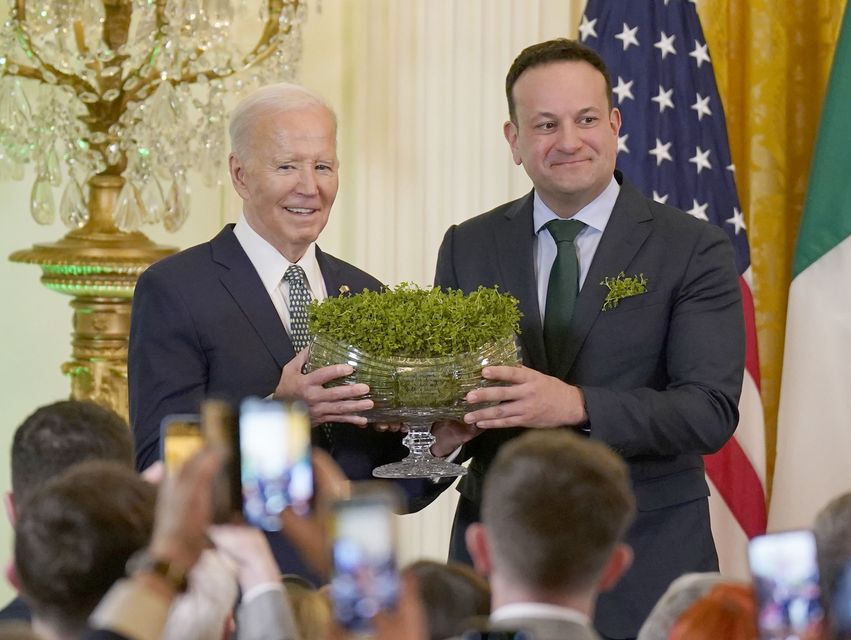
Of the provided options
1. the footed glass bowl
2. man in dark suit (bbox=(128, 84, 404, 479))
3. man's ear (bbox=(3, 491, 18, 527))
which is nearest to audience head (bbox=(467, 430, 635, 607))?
man's ear (bbox=(3, 491, 18, 527))

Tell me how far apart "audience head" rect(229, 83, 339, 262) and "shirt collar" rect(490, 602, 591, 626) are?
126 centimetres

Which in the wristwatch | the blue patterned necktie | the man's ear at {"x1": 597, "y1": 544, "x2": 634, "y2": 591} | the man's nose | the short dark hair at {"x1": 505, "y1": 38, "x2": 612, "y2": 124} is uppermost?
the short dark hair at {"x1": 505, "y1": 38, "x2": 612, "y2": 124}

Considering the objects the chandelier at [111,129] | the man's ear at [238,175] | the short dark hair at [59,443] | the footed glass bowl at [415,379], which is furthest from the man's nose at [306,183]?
the chandelier at [111,129]

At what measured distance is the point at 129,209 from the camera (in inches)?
163

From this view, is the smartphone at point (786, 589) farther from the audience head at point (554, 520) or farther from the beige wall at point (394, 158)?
the beige wall at point (394, 158)

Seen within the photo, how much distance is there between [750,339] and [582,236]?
55.9 inches

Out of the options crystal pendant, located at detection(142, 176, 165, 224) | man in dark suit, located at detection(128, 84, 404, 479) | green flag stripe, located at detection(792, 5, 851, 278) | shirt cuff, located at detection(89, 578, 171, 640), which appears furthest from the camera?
crystal pendant, located at detection(142, 176, 165, 224)

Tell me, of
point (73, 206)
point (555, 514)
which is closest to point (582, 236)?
point (555, 514)

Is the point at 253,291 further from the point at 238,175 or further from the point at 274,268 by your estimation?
the point at 238,175

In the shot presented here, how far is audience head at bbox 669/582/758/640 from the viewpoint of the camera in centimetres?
147

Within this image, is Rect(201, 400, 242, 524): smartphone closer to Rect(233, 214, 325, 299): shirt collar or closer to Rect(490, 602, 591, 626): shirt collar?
Rect(490, 602, 591, 626): shirt collar

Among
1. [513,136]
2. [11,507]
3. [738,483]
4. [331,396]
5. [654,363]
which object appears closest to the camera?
[11,507]

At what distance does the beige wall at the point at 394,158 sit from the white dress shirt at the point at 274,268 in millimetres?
1975

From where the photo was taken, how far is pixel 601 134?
273 cm
